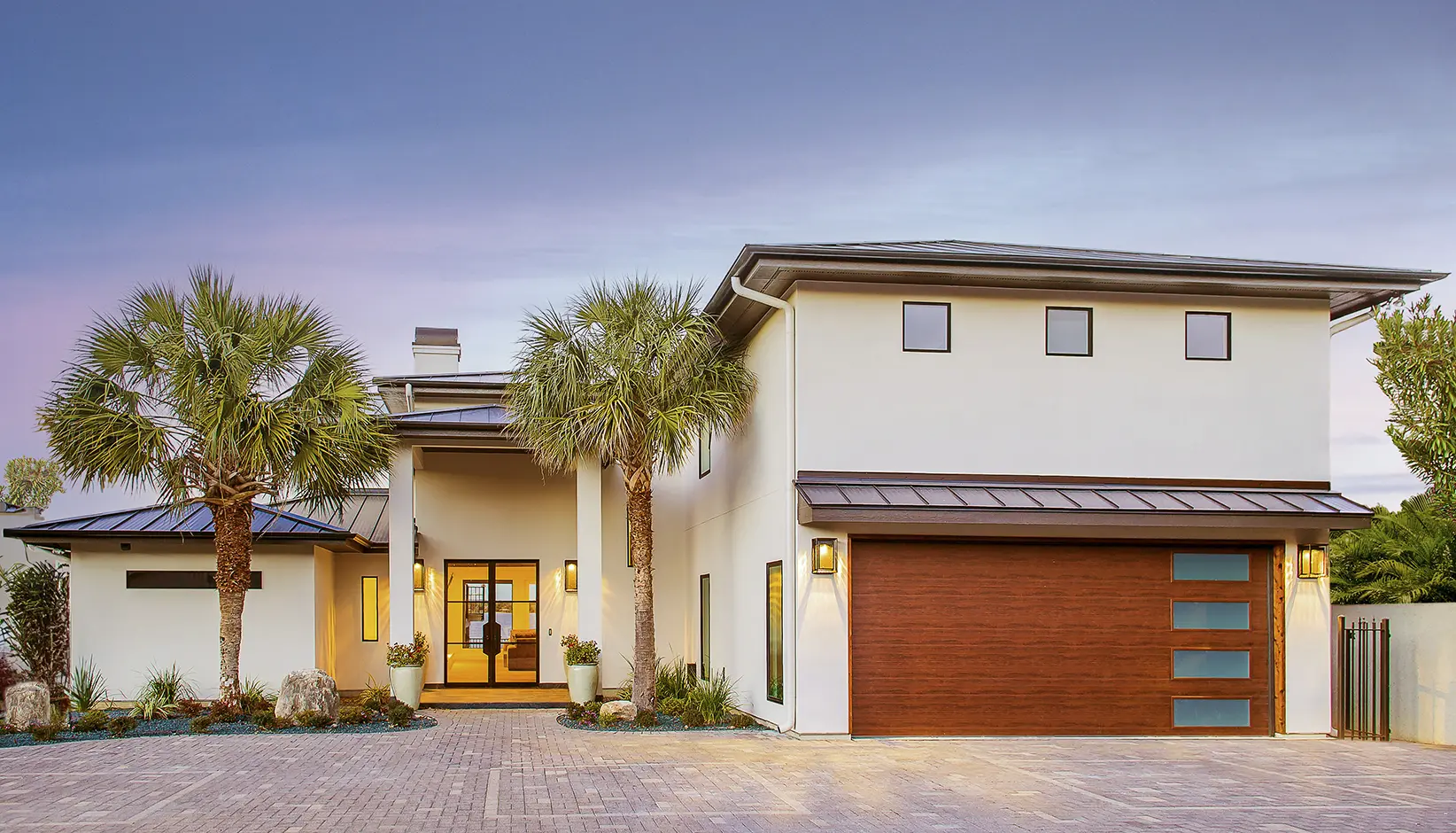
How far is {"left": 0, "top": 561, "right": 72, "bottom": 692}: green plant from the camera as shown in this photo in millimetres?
18859

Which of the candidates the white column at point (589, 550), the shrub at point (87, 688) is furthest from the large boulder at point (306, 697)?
the white column at point (589, 550)

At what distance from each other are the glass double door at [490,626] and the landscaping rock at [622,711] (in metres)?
6.31

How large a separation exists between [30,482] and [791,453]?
5423 cm

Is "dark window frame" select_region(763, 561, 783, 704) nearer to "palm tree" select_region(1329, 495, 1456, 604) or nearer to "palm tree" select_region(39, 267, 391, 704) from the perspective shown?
"palm tree" select_region(39, 267, 391, 704)

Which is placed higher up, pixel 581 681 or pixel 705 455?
pixel 705 455

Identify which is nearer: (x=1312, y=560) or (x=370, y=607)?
(x=1312, y=560)

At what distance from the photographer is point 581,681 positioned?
54.8 ft

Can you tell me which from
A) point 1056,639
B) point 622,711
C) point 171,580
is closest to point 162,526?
point 171,580

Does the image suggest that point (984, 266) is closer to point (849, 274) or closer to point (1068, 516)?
point (849, 274)

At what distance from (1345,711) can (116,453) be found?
15436 mm

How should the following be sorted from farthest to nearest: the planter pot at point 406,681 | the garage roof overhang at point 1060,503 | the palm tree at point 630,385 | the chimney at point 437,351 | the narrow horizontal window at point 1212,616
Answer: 1. the chimney at point 437,351
2. the planter pot at point 406,681
3. the palm tree at point 630,385
4. the narrow horizontal window at point 1212,616
5. the garage roof overhang at point 1060,503

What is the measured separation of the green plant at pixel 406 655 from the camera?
1608 centimetres

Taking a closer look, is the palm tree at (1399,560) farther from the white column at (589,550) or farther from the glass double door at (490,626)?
the glass double door at (490,626)

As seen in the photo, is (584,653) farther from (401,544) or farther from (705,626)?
(401,544)
